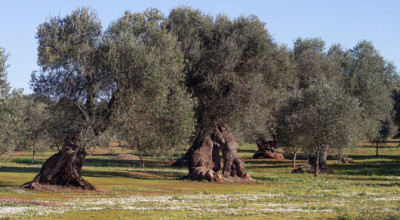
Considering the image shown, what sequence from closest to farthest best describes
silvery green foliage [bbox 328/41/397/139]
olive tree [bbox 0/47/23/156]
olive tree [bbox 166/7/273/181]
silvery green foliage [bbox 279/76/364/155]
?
olive tree [bbox 0/47/23/156], olive tree [bbox 166/7/273/181], silvery green foliage [bbox 279/76/364/155], silvery green foliage [bbox 328/41/397/139]

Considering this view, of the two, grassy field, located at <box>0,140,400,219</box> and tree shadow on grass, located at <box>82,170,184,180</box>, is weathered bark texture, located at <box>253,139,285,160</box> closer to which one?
tree shadow on grass, located at <box>82,170,184,180</box>

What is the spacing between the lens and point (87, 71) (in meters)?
33.8

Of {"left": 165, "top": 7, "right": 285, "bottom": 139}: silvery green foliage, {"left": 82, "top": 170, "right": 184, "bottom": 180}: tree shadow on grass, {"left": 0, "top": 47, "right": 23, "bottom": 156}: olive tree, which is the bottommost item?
{"left": 82, "top": 170, "right": 184, "bottom": 180}: tree shadow on grass

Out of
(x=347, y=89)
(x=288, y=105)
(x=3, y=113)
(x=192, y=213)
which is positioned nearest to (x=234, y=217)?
(x=192, y=213)

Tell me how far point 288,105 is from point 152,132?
25683mm

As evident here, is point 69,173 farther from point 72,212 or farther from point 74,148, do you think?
point 72,212

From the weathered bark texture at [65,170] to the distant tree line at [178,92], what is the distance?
8 cm

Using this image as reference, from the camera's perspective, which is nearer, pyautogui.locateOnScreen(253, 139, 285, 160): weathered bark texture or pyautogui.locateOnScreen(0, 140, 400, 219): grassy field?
pyautogui.locateOnScreen(0, 140, 400, 219): grassy field

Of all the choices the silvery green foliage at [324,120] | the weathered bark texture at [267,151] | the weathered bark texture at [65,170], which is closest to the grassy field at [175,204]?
the weathered bark texture at [65,170]

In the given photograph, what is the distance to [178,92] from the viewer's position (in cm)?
3841

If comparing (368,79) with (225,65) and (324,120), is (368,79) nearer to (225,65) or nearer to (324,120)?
(324,120)

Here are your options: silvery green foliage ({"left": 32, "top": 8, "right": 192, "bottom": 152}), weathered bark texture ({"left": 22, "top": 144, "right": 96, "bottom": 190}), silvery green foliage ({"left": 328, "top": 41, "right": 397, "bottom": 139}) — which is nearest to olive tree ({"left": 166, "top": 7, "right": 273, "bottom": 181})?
silvery green foliage ({"left": 32, "top": 8, "right": 192, "bottom": 152})

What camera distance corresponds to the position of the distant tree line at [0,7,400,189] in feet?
111

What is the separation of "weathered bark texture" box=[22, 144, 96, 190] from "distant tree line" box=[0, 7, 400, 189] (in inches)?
3.1
